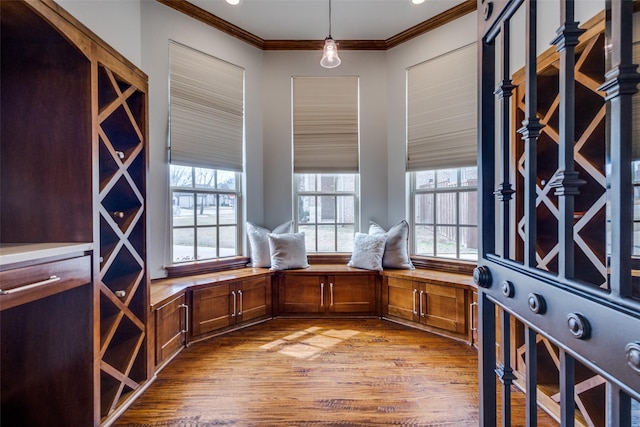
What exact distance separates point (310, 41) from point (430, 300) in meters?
3.44

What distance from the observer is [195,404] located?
2.05m

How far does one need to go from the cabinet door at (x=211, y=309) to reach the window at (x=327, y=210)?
133 cm

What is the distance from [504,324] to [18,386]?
93.6 inches

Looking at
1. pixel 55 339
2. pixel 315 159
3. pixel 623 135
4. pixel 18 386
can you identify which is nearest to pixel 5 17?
pixel 55 339

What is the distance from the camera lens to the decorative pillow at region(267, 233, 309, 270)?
143 inches

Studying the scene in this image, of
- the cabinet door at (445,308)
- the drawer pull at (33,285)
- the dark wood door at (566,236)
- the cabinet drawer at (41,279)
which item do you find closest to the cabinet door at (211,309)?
the cabinet drawer at (41,279)

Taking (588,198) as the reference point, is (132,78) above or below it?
above

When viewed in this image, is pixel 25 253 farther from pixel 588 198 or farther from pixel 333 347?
pixel 588 198

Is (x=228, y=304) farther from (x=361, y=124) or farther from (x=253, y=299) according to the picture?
(x=361, y=124)

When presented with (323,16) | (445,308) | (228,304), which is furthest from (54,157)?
(445,308)

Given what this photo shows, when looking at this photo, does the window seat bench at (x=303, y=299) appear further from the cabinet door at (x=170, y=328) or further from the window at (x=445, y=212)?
the window at (x=445, y=212)

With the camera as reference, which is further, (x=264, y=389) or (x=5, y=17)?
(x=264, y=389)

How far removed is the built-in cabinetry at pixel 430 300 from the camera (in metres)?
2.97

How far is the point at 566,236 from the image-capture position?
2.28 feet
